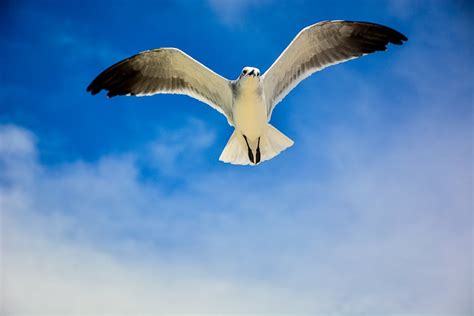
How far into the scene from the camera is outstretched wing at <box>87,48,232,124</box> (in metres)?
5.13

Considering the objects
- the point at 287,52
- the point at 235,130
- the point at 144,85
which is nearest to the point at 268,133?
the point at 235,130

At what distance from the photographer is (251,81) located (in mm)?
4664

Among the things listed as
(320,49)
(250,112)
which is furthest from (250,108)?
(320,49)

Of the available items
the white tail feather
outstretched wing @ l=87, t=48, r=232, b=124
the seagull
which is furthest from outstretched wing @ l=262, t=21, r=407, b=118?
outstretched wing @ l=87, t=48, r=232, b=124

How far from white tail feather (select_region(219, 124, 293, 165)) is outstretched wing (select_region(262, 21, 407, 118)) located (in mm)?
224

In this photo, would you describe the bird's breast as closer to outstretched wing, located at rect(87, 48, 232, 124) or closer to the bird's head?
the bird's head

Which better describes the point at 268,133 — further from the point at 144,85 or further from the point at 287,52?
the point at 144,85

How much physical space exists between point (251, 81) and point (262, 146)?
78cm

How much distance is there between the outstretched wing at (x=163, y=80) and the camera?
16.8 ft

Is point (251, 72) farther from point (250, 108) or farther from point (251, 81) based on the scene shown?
point (250, 108)

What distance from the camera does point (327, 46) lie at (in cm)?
501

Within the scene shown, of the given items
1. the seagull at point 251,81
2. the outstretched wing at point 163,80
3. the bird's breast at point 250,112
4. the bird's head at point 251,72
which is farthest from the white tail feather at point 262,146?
the bird's head at point 251,72

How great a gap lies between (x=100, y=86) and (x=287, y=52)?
6.07 ft

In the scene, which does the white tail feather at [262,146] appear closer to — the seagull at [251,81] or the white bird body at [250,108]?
the seagull at [251,81]
